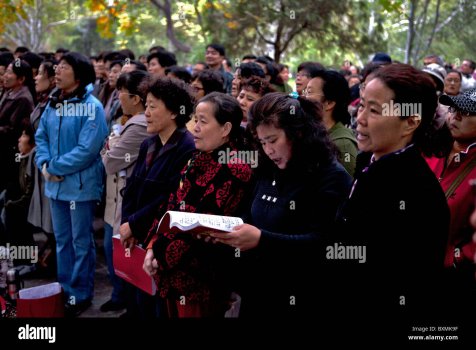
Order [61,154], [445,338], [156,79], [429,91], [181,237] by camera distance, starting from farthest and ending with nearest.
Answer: [61,154] < [156,79] < [181,237] < [445,338] < [429,91]

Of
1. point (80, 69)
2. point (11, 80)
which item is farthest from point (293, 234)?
point (11, 80)

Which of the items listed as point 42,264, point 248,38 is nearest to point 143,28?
point 248,38

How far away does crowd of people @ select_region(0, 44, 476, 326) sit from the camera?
6.53 ft

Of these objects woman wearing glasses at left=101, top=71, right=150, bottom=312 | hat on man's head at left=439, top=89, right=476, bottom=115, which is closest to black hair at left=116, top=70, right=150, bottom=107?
woman wearing glasses at left=101, top=71, right=150, bottom=312

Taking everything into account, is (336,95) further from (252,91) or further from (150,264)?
(150,264)

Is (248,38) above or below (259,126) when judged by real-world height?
above

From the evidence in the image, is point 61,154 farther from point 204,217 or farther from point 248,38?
point 248,38

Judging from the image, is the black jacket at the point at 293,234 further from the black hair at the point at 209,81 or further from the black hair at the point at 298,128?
the black hair at the point at 209,81

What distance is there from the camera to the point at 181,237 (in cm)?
301

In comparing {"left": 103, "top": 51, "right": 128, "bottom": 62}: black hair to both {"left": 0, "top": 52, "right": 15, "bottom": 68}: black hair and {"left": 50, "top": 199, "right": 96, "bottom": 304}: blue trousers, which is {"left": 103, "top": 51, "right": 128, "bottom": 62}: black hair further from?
{"left": 50, "top": 199, "right": 96, "bottom": 304}: blue trousers

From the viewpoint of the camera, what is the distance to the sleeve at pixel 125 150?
3965 millimetres

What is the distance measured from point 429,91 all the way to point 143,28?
28.2 metres

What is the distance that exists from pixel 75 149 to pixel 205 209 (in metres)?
1.78

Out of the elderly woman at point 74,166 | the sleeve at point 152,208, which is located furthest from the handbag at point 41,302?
the elderly woman at point 74,166
